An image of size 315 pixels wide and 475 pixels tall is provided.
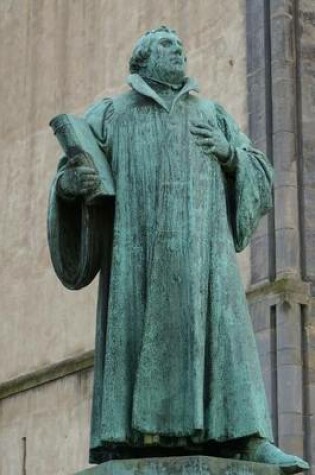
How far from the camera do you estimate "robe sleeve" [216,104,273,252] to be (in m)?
7.02

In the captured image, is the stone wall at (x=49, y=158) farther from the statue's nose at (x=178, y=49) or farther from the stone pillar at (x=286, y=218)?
the statue's nose at (x=178, y=49)

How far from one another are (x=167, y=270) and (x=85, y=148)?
25.7 inches

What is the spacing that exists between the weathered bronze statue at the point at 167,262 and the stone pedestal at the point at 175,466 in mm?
193

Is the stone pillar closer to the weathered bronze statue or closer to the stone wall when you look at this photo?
the stone wall

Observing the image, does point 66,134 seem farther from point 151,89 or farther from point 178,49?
point 178,49

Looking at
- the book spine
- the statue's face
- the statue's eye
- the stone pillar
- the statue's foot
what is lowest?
the statue's foot

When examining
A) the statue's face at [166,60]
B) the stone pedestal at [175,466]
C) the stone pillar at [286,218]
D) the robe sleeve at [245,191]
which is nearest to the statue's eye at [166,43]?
the statue's face at [166,60]

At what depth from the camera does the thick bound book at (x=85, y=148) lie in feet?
22.5

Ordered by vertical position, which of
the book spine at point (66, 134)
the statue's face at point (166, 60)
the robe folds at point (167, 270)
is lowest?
the robe folds at point (167, 270)

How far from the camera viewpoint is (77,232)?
23.1 feet

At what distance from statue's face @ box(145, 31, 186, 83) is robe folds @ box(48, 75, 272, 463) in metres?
0.09

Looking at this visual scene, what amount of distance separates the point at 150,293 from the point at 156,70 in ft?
3.57

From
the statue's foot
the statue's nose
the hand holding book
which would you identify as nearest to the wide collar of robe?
the statue's nose

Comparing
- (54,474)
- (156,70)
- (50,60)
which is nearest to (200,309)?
(156,70)
